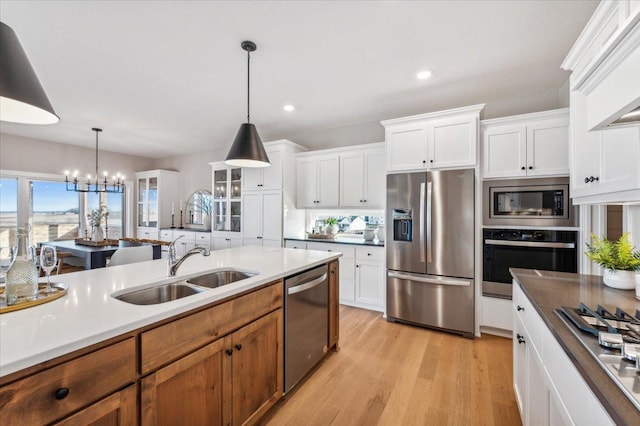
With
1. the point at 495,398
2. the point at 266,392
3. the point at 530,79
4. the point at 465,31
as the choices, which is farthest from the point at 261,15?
the point at 495,398

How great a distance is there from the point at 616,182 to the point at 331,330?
2126 mm

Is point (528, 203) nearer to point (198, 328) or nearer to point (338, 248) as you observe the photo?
point (338, 248)

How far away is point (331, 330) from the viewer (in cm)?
250

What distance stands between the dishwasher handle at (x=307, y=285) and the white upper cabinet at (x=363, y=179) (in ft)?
5.82

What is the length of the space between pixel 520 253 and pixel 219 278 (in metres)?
2.81

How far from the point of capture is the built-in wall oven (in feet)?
8.52

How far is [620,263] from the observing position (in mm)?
1492

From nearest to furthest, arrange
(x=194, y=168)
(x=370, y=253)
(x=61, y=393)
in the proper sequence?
1. (x=61, y=393)
2. (x=370, y=253)
3. (x=194, y=168)

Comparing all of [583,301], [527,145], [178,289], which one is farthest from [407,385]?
[527,145]

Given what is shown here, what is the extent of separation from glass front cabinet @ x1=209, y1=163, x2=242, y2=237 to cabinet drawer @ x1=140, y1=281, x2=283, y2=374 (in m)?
3.25

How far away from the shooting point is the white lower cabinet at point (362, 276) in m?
3.58

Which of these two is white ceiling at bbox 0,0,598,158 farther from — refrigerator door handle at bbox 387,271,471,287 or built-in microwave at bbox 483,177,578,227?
refrigerator door handle at bbox 387,271,471,287

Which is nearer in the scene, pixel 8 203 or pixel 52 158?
pixel 8 203

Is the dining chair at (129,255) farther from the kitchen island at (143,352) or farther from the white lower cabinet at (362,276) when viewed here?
the white lower cabinet at (362,276)
